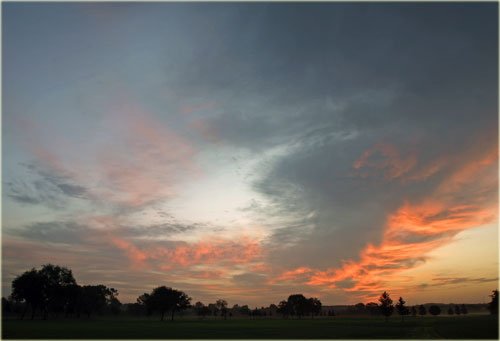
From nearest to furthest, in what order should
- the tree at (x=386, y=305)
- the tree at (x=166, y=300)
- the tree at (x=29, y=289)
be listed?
1. the tree at (x=386, y=305)
2. the tree at (x=29, y=289)
3. the tree at (x=166, y=300)

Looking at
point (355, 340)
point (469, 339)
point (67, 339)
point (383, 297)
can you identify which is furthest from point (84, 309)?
point (469, 339)

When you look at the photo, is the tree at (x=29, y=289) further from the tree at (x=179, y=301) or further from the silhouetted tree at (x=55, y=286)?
the tree at (x=179, y=301)

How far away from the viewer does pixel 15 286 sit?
15588cm

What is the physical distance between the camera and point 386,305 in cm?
13212

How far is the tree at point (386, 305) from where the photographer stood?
12875 centimetres

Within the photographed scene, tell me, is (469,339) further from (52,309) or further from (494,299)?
(52,309)

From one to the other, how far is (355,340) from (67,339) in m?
38.5

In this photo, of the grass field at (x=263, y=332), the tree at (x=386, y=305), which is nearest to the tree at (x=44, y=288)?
the grass field at (x=263, y=332)

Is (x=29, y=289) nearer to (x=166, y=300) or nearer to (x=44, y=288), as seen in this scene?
(x=44, y=288)

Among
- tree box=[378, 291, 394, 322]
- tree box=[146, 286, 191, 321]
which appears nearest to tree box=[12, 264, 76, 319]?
tree box=[146, 286, 191, 321]

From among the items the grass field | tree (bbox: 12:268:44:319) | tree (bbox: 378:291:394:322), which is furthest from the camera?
tree (bbox: 12:268:44:319)

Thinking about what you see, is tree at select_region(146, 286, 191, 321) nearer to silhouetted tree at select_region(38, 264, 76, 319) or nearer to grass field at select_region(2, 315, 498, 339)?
silhouetted tree at select_region(38, 264, 76, 319)

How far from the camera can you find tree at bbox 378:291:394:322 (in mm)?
128750

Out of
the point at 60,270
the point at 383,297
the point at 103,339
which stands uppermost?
the point at 60,270
